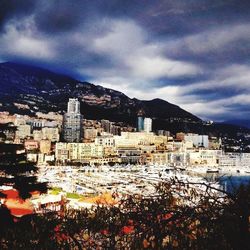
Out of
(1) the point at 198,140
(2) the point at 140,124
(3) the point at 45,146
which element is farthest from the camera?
(2) the point at 140,124

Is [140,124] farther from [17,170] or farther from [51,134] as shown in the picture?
[17,170]

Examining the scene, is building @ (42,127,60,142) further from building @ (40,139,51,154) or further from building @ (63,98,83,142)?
building @ (40,139,51,154)

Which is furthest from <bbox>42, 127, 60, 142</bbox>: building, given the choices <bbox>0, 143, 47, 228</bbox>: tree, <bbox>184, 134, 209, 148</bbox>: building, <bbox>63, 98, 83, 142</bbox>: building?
<bbox>0, 143, 47, 228</bbox>: tree

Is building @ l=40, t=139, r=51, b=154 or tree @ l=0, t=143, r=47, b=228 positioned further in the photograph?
building @ l=40, t=139, r=51, b=154

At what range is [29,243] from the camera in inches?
231

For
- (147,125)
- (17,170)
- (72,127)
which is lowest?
(17,170)

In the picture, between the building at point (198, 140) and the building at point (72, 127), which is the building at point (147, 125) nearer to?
the building at point (198, 140)

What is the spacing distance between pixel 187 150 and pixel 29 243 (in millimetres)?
97875

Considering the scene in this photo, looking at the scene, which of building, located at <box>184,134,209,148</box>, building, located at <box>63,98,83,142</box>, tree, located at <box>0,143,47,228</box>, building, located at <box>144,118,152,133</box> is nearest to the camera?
tree, located at <box>0,143,47,228</box>

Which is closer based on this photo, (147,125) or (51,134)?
(51,134)

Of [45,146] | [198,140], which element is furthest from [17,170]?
[198,140]

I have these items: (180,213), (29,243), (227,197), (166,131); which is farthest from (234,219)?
(166,131)

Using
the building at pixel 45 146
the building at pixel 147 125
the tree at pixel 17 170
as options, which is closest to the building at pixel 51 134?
the building at pixel 45 146

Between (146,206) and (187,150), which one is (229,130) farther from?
(146,206)
